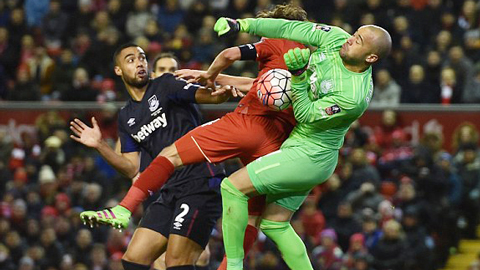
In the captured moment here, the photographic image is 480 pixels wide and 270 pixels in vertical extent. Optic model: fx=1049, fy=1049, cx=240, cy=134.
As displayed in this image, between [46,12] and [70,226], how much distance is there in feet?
19.0

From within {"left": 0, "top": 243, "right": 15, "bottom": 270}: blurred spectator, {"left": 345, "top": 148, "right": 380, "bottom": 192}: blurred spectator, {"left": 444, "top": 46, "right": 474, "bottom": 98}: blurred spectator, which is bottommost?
{"left": 0, "top": 243, "right": 15, "bottom": 270}: blurred spectator

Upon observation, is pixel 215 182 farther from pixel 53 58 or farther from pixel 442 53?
pixel 53 58

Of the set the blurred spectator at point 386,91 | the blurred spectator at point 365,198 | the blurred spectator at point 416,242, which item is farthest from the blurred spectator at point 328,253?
the blurred spectator at point 386,91

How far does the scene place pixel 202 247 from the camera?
8.49 m

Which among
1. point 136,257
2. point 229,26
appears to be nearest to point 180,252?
point 136,257

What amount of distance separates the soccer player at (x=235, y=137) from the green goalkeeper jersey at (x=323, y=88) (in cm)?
26

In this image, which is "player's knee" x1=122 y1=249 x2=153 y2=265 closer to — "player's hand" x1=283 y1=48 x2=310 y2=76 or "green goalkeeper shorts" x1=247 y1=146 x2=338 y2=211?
"green goalkeeper shorts" x1=247 y1=146 x2=338 y2=211

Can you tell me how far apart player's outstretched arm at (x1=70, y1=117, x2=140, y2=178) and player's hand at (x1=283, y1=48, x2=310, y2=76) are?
1970 mm

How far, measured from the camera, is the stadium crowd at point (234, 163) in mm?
12883

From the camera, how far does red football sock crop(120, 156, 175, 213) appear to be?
7750 millimetres

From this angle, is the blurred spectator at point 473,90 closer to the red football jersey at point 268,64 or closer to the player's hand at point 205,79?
the red football jersey at point 268,64

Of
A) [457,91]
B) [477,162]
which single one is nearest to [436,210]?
[477,162]

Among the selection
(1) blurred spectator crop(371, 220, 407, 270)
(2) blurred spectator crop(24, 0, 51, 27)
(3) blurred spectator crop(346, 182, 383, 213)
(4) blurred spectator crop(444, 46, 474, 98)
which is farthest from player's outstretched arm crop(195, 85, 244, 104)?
(2) blurred spectator crop(24, 0, 51, 27)

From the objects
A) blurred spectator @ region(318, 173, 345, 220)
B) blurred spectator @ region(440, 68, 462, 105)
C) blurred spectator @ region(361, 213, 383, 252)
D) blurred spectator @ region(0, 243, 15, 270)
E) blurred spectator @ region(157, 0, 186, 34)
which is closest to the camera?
blurred spectator @ region(361, 213, 383, 252)
